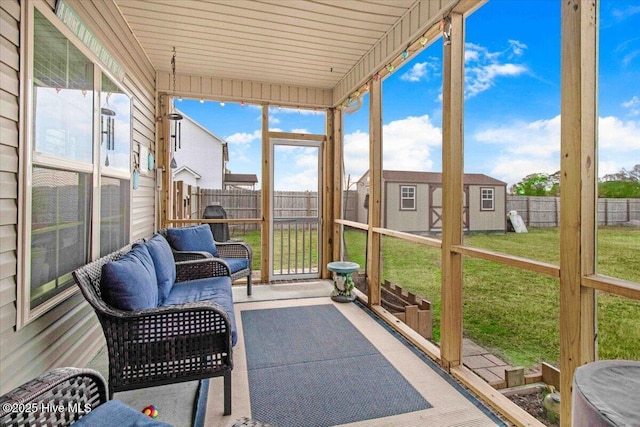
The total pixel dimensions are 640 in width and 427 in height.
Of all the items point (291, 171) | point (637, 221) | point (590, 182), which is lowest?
point (637, 221)

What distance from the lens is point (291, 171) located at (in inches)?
199

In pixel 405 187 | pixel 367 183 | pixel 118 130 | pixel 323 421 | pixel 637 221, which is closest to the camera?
pixel 637 221

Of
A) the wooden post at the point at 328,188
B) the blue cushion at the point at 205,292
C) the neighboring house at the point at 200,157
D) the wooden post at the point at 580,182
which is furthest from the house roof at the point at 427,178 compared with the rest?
the neighboring house at the point at 200,157

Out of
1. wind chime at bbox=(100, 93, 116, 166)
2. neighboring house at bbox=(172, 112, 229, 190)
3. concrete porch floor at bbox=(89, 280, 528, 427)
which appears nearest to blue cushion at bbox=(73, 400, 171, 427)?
concrete porch floor at bbox=(89, 280, 528, 427)

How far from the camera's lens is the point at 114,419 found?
108cm

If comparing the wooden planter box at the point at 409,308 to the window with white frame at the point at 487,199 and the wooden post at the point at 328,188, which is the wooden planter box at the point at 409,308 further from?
the wooden post at the point at 328,188

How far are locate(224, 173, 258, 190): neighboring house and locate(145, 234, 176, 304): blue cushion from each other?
212 centimetres

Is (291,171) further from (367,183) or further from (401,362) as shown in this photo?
(401,362)

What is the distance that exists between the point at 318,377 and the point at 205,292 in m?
1.09

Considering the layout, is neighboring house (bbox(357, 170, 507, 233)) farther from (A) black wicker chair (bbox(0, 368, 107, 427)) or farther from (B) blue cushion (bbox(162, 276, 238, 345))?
(A) black wicker chair (bbox(0, 368, 107, 427))

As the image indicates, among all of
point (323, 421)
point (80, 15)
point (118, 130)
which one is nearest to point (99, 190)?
point (118, 130)

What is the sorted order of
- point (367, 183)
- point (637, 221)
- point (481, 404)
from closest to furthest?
point (637, 221) < point (481, 404) < point (367, 183)

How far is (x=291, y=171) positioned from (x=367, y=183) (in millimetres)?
1474

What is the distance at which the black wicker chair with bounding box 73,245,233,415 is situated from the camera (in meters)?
1.79
